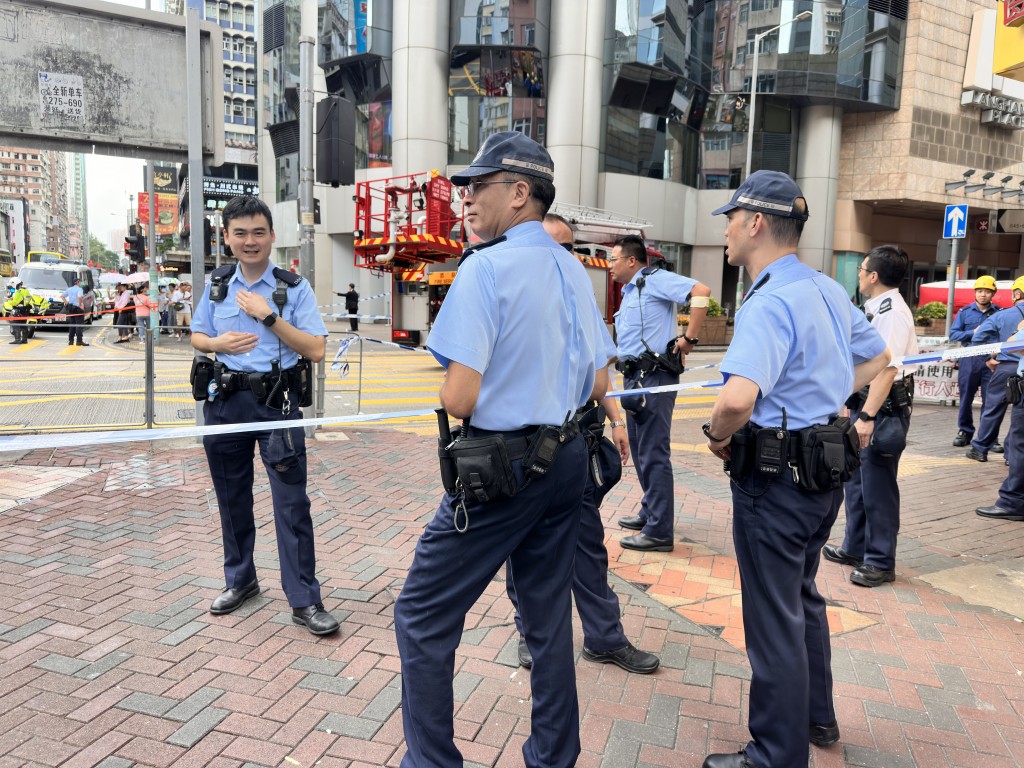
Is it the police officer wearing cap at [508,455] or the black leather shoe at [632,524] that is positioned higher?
the police officer wearing cap at [508,455]

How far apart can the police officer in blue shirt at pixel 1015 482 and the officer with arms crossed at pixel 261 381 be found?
540 cm

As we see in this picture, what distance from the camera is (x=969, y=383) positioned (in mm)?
8711

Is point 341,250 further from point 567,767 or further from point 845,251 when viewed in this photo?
point 567,767

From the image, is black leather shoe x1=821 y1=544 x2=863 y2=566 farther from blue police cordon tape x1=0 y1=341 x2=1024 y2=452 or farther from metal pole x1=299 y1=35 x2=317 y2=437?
metal pole x1=299 y1=35 x2=317 y2=437

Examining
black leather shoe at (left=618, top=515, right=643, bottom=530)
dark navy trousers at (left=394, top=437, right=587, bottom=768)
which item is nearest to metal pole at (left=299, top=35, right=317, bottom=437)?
black leather shoe at (left=618, top=515, right=643, bottom=530)

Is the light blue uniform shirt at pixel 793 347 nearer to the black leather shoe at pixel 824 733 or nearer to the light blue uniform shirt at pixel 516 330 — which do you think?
the light blue uniform shirt at pixel 516 330

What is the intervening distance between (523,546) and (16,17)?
7.46 metres

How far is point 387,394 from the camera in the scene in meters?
11.4

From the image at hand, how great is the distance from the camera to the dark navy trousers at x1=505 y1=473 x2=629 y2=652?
3.14 metres

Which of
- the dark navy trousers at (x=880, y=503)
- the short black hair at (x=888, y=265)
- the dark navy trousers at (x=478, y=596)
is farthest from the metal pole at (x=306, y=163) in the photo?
the dark navy trousers at (x=478, y=596)

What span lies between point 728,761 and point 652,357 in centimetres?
273

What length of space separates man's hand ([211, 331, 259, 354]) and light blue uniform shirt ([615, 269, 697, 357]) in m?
2.47

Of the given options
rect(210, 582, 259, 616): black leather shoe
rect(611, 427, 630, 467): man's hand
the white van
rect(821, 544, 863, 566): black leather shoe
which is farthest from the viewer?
the white van

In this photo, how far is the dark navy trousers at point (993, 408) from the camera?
761 centimetres
